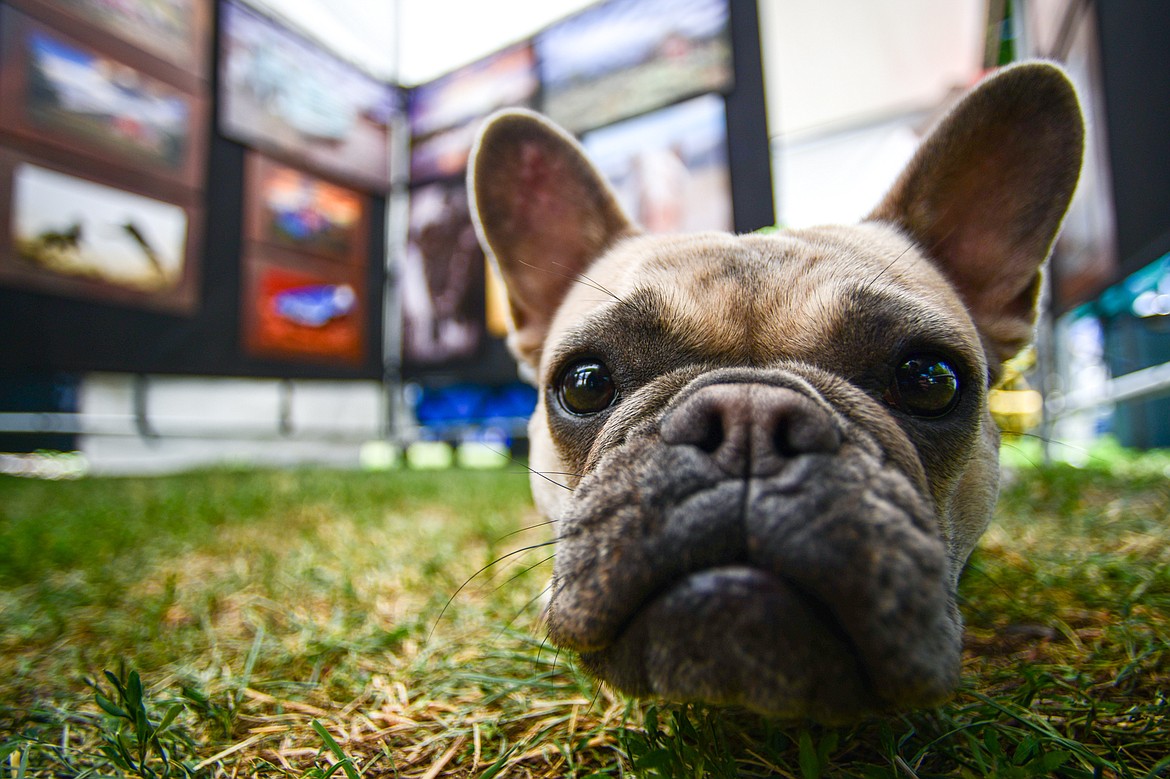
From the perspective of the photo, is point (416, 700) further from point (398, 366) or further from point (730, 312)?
point (398, 366)

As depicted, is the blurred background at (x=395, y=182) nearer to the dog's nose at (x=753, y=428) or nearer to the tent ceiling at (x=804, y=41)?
the tent ceiling at (x=804, y=41)

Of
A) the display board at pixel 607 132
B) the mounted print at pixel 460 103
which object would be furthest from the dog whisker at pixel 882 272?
the mounted print at pixel 460 103

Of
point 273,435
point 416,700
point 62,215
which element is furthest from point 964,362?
point 273,435

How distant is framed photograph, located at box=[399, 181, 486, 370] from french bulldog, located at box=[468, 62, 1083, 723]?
8192mm

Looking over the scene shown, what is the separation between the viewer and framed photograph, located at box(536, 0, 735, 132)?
653cm

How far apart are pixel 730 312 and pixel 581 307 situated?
56 cm

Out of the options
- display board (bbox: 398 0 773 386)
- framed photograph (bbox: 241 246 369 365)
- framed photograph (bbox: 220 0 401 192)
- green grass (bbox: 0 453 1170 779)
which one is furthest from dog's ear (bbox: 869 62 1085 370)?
framed photograph (bbox: 220 0 401 192)

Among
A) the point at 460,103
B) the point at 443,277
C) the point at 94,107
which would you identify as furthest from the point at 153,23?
the point at 443,277

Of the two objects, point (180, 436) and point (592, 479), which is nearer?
point (592, 479)

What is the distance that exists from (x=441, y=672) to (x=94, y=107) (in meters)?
9.12

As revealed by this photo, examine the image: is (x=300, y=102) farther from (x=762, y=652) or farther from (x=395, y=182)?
(x=762, y=652)

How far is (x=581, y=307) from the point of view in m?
1.86

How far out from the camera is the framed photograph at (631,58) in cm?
653

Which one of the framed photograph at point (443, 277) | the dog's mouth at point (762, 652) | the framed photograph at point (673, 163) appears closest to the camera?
the dog's mouth at point (762, 652)
